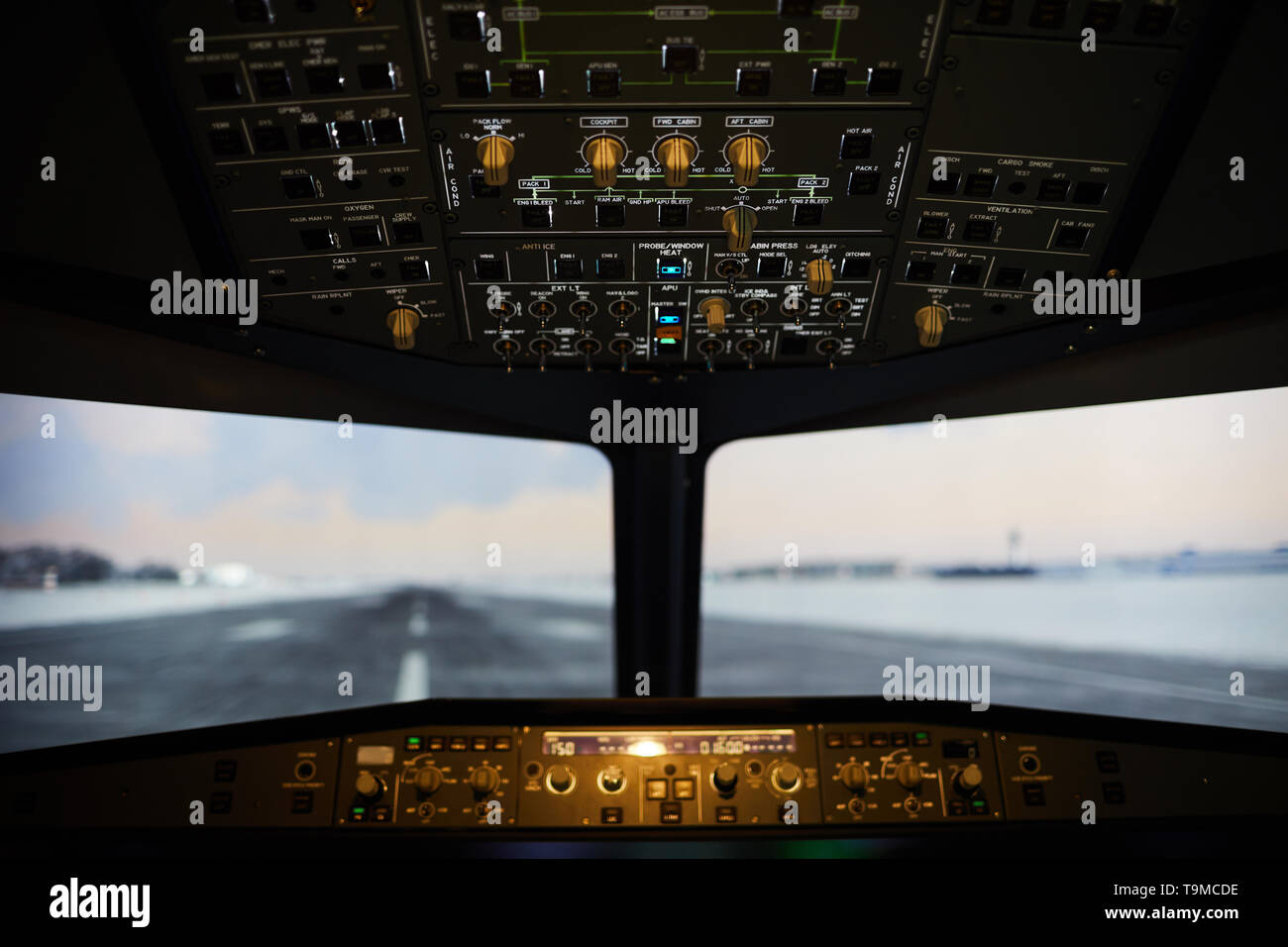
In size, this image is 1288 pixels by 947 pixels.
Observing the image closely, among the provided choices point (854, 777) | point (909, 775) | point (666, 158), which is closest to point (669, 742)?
point (854, 777)

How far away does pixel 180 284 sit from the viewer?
174 centimetres

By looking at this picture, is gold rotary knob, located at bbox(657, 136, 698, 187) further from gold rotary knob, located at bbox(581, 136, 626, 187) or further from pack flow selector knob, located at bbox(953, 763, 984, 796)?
pack flow selector knob, located at bbox(953, 763, 984, 796)

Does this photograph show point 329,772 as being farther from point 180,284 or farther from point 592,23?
point 592,23

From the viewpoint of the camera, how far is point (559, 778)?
173 centimetres

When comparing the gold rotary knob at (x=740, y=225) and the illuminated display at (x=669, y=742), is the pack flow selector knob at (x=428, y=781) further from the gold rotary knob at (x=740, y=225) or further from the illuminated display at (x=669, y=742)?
the gold rotary knob at (x=740, y=225)

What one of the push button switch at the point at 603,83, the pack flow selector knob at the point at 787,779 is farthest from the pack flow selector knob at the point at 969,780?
the push button switch at the point at 603,83

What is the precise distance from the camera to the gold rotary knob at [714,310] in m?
1.84

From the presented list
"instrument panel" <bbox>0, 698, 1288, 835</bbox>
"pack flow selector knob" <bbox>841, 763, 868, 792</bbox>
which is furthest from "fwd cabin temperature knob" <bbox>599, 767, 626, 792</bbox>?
"pack flow selector knob" <bbox>841, 763, 868, 792</bbox>

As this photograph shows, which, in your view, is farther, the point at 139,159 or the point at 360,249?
the point at 360,249

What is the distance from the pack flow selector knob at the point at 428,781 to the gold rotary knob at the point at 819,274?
1397mm

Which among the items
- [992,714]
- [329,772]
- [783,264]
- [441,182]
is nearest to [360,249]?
[441,182]

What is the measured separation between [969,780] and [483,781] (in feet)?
3.58

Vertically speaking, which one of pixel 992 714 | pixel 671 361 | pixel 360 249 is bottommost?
pixel 992 714

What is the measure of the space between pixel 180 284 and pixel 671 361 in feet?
3.92
